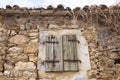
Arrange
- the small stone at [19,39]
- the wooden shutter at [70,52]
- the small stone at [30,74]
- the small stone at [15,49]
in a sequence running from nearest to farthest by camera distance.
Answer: the small stone at [30,74], the wooden shutter at [70,52], the small stone at [15,49], the small stone at [19,39]

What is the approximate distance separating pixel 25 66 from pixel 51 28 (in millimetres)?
1062

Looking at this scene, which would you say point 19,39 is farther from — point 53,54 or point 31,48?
point 53,54

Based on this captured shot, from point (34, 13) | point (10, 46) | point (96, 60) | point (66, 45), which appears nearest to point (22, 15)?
point (34, 13)

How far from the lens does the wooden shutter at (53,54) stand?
517cm

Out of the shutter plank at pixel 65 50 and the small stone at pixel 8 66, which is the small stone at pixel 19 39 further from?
the shutter plank at pixel 65 50

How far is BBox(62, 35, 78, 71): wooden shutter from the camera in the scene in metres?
5.20

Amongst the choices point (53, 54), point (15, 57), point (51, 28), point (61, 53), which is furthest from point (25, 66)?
point (51, 28)

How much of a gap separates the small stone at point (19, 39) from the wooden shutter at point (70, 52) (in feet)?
2.69

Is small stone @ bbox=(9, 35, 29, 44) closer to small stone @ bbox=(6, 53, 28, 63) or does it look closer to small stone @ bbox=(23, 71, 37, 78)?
small stone @ bbox=(6, 53, 28, 63)

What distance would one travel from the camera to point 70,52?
5.39 meters

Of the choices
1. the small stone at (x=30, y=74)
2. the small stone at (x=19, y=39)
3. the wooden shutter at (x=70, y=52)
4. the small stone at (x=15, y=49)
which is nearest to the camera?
the small stone at (x=30, y=74)

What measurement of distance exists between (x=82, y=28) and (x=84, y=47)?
0.48m

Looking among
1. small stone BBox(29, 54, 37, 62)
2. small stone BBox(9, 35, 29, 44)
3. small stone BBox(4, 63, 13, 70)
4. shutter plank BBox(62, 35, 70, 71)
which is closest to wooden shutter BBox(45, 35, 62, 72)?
shutter plank BBox(62, 35, 70, 71)

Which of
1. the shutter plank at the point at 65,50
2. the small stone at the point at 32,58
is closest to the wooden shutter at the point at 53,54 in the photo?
the shutter plank at the point at 65,50
